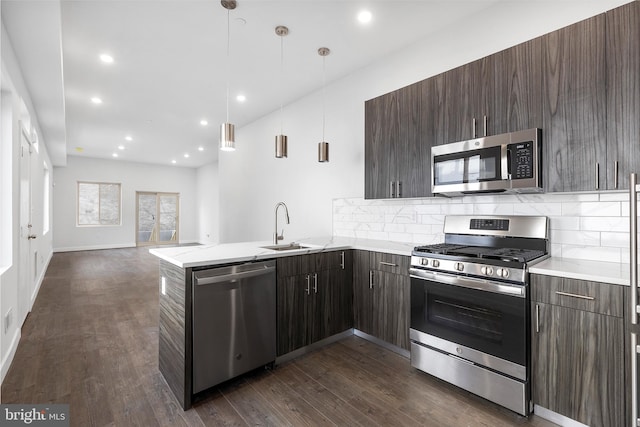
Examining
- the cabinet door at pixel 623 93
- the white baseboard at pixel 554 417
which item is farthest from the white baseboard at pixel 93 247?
the cabinet door at pixel 623 93

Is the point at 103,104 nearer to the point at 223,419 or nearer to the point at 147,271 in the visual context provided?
the point at 147,271

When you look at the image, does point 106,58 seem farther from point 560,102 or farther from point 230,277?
point 560,102

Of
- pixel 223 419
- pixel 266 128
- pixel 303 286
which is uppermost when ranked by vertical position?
pixel 266 128

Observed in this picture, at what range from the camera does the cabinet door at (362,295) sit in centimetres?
291

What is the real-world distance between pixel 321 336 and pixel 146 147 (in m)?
7.86

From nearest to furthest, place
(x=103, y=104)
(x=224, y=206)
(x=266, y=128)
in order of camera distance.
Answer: (x=103, y=104) → (x=266, y=128) → (x=224, y=206)

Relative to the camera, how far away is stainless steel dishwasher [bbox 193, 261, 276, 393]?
204 cm

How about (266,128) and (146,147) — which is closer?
(266,128)

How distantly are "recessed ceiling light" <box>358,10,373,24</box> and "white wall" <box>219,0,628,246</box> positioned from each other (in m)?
0.66

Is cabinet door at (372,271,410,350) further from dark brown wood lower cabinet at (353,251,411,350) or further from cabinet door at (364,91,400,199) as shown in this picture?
cabinet door at (364,91,400,199)

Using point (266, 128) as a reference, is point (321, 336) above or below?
below

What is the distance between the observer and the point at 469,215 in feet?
8.88

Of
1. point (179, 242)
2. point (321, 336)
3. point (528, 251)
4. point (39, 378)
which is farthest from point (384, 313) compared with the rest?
point (179, 242)

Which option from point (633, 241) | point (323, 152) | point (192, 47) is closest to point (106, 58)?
point (192, 47)
